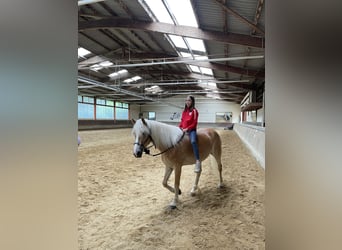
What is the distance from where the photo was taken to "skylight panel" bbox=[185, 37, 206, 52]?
592 centimetres

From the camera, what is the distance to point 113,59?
337 inches

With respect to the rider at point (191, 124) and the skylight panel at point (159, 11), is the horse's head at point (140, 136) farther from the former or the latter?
the skylight panel at point (159, 11)

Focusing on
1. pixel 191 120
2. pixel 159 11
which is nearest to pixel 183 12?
pixel 159 11

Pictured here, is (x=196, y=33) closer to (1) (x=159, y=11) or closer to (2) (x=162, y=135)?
(1) (x=159, y=11)

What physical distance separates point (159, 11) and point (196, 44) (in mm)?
1935

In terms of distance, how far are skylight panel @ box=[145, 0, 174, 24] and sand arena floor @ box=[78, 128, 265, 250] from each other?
3.42 meters

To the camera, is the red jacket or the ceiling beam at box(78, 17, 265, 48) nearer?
the red jacket

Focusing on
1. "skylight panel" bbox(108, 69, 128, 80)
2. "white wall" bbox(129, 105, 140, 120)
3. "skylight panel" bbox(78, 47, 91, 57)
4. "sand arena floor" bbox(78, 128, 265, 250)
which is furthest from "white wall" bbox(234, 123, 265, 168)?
"white wall" bbox(129, 105, 140, 120)

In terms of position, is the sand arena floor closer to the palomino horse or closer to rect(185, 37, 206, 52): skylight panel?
the palomino horse

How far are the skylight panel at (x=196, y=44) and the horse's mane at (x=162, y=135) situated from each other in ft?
14.0

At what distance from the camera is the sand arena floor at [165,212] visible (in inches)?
64.7
